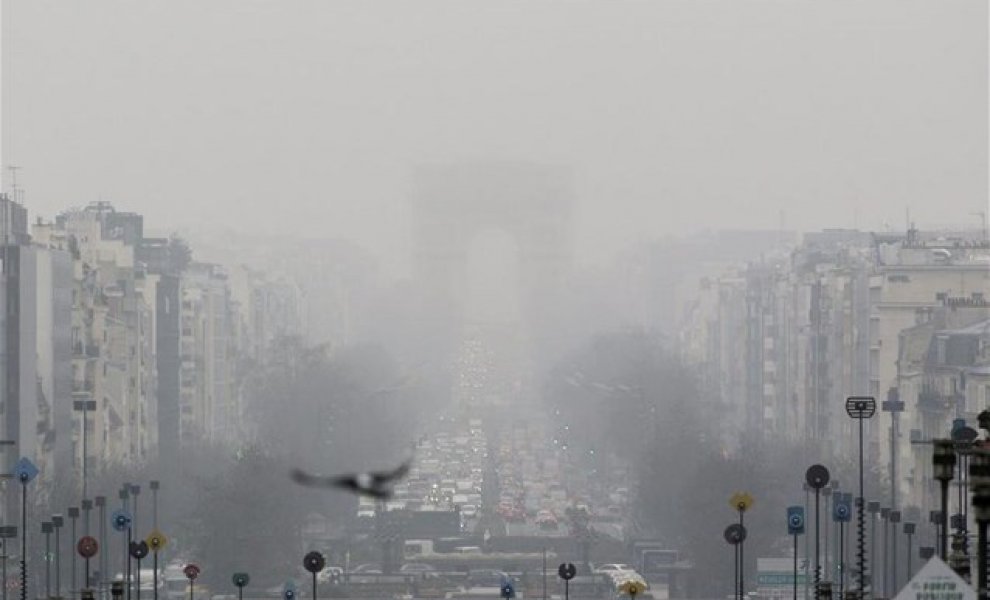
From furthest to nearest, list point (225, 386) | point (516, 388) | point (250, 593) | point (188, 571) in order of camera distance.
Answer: point (516, 388), point (225, 386), point (250, 593), point (188, 571)

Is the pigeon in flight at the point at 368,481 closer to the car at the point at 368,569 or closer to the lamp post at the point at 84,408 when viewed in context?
the car at the point at 368,569

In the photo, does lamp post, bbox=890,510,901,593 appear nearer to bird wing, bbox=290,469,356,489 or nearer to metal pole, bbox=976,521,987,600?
metal pole, bbox=976,521,987,600

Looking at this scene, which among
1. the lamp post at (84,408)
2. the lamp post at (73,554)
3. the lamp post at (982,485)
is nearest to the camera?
the lamp post at (982,485)

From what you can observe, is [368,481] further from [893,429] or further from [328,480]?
[893,429]

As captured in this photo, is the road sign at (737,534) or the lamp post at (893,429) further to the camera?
the lamp post at (893,429)

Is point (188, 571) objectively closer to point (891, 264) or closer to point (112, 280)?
point (891, 264)

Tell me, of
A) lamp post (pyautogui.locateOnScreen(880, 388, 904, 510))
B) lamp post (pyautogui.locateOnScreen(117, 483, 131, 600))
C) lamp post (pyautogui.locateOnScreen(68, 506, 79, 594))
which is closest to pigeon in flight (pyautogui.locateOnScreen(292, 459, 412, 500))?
lamp post (pyautogui.locateOnScreen(117, 483, 131, 600))

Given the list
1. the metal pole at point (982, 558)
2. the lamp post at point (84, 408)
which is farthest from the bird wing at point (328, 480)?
the lamp post at point (84, 408)

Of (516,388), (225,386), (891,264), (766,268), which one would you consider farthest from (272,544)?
(516,388)

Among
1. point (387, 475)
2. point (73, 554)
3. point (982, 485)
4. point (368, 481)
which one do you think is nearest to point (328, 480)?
point (368, 481)

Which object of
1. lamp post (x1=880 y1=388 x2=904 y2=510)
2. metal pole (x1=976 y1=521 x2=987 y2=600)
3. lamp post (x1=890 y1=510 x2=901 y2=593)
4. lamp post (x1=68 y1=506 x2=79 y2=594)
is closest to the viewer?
metal pole (x1=976 y1=521 x2=987 y2=600)

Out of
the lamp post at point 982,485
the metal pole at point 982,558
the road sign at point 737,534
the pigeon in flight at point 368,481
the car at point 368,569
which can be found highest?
the pigeon in flight at point 368,481
